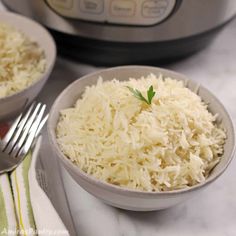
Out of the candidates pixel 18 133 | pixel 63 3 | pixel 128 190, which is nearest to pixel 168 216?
pixel 128 190

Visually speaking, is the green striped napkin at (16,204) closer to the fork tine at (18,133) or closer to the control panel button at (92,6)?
the fork tine at (18,133)

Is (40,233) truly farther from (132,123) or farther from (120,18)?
(120,18)

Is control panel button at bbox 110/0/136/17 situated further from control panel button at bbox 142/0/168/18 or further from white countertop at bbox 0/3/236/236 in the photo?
white countertop at bbox 0/3/236/236

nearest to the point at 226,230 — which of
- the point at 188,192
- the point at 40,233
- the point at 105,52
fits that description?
the point at 188,192

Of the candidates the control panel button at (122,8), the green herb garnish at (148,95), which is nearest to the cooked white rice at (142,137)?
the green herb garnish at (148,95)

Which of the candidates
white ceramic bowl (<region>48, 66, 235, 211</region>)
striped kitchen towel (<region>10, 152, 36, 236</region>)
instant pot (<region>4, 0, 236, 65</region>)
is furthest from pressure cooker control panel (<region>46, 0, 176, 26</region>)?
striped kitchen towel (<region>10, 152, 36, 236</region>)

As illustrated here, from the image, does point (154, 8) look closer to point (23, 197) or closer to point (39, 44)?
point (39, 44)

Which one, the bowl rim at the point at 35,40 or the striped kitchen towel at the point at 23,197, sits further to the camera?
the bowl rim at the point at 35,40
